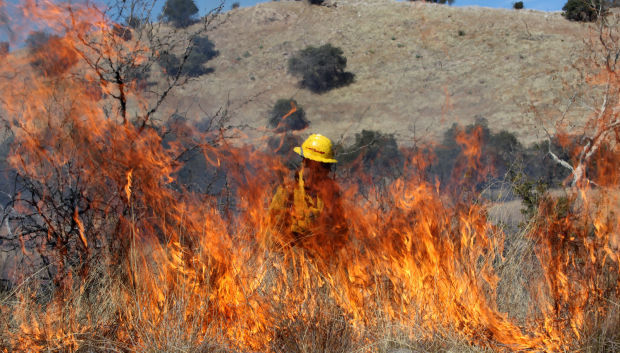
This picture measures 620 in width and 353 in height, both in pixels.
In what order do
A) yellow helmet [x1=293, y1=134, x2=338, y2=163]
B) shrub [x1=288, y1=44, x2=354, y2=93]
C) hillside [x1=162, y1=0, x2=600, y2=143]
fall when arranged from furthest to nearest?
shrub [x1=288, y1=44, x2=354, y2=93] → hillside [x1=162, y1=0, x2=600, y2=143] → yellow helmet [x1=293, y1=134, x2=338, y2=163]

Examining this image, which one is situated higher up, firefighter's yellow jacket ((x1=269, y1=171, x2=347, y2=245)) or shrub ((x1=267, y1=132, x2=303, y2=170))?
firefighter's yellow jacket ((x1=269, y1=171, x2=347, y2=245))

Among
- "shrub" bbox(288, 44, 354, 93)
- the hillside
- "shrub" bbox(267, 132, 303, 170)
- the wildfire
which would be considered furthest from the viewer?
"shrub" bbox(288, 44, 354, 93)

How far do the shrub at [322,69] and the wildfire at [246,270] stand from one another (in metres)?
39.0

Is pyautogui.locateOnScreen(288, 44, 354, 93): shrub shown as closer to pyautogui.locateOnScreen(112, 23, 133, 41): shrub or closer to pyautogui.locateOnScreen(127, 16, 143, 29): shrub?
pyautogui.locateOnScreen(127, 16, 143, 29): shrub

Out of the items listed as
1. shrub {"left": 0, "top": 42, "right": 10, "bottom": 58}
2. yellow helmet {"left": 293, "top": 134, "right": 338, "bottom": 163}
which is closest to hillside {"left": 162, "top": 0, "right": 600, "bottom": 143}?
shrub {"left": 0, "top": 42, "right": 10, "bottom": 58}

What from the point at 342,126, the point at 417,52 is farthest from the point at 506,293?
the point at 417,52

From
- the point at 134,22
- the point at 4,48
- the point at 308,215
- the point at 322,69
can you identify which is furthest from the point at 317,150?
the point at 322,69

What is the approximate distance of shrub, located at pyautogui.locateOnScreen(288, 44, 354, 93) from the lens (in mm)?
43438

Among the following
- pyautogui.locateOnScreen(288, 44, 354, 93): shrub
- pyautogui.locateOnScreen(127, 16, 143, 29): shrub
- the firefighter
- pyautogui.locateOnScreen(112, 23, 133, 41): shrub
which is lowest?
pyautogui.locateOnScreen(288, 44, 354, 93): shrub

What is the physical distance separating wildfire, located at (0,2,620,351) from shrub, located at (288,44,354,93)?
38952mm

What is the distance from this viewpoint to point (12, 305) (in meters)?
3.78

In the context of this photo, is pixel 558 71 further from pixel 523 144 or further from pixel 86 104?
pixel 86 104

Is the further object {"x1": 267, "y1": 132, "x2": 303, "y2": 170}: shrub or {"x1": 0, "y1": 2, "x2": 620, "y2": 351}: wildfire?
{"x1": 267, "y1": 132, "x2": 303, "y2": 170}: shrub

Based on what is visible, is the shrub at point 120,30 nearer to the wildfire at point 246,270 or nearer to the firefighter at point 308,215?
the wildfire at point 246,270
